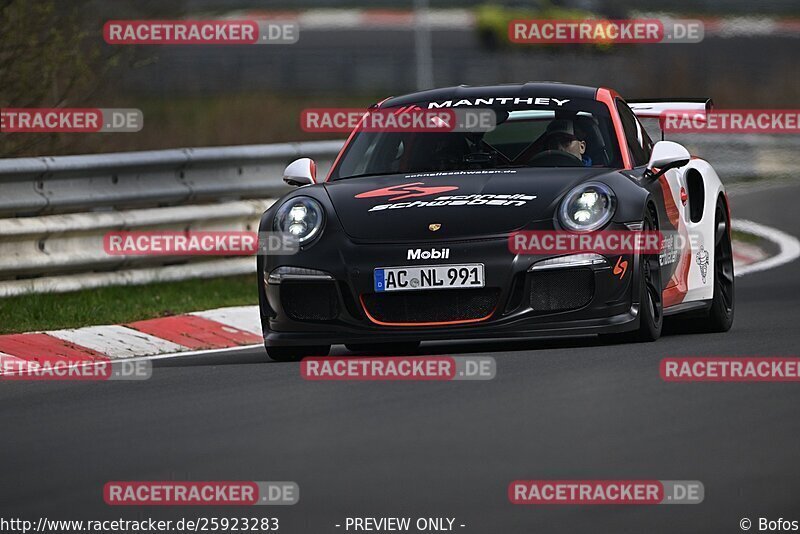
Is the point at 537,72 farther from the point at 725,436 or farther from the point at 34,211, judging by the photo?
the point at 725,436

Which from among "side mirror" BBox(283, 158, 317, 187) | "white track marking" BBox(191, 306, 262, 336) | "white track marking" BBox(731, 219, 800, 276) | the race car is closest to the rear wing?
the race car

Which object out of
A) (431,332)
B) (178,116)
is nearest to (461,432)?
(431,332)

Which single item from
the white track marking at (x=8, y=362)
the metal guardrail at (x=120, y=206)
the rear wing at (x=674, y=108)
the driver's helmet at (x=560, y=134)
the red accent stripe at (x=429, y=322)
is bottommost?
the red accent stripe at (x=429, y=322)

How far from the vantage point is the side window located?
9562 millimetres

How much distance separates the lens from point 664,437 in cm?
619

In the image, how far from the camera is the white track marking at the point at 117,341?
9883mm

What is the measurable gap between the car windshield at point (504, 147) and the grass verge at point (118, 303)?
6.07 feet

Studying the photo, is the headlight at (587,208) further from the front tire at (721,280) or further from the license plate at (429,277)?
the front tire at (721,280)

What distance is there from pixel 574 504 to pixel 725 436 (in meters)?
1.10

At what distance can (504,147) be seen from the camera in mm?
9734

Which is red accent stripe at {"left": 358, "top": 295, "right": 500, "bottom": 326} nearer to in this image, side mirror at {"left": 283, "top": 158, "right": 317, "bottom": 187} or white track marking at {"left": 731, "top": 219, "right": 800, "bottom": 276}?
side mirror at {"left": 283, "top": 158, "right": 317, "bottom": 187}

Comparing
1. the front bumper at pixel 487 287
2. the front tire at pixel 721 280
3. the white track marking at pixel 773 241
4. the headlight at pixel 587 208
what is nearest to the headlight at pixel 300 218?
the front bumper at pixel 487 287

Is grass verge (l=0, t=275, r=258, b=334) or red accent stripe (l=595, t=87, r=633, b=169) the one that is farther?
grass verge (l=0, t=275, r=258, b=334)

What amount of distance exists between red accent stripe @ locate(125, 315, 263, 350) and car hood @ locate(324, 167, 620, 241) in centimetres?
166
